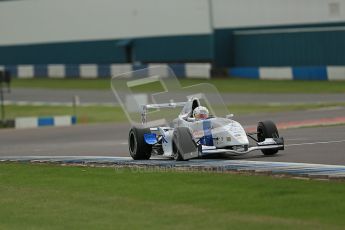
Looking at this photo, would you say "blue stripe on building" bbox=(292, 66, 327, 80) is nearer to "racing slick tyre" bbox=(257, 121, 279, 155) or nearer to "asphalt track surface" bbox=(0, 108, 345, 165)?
"asphalt track surface" bbox=(0, 108, 345, 165)

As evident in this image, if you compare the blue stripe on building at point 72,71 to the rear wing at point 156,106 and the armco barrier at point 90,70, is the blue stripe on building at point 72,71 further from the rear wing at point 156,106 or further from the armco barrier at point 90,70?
the rear wing at point 156,106

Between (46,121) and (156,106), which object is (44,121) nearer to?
(46,121)

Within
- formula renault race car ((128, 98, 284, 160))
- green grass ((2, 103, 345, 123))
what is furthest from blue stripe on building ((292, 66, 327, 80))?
formula renault race car ((128, 98, 284, 160))

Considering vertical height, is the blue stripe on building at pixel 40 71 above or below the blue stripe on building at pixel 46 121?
above

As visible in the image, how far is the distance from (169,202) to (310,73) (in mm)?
28599

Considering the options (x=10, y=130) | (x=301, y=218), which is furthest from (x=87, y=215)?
(x=10, y=130)

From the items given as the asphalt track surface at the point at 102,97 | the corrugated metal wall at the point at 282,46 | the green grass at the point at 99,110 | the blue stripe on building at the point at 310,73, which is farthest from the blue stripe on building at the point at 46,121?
the corrugated metal wall at the point at 282,46

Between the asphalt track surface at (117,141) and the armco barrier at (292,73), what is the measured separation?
983 centimetres

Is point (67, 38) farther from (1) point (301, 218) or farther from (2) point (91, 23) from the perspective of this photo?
(1) point (301, 218)

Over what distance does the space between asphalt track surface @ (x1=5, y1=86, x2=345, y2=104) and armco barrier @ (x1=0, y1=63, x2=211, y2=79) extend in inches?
101

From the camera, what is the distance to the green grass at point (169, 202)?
9023 millimetres

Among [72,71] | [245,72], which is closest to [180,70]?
[245,72]

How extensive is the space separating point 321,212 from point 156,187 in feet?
9.38

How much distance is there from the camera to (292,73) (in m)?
39.2
